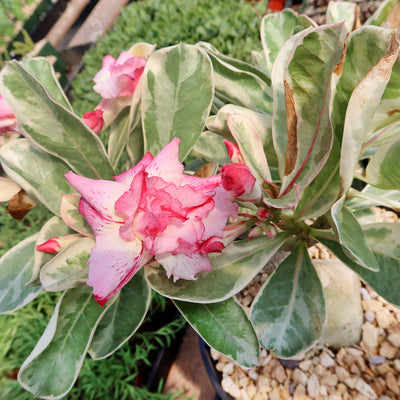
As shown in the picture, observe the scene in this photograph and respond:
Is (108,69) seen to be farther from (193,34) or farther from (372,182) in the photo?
(193,34)

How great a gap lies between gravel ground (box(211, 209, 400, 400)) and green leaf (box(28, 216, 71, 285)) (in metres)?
0.52

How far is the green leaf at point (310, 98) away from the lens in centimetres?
36

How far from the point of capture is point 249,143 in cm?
44

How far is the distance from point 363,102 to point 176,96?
280 millimetres

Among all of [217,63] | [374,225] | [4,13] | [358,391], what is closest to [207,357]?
[358,391]

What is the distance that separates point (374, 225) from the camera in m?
0.52

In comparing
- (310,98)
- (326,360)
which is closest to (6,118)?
(310,98)

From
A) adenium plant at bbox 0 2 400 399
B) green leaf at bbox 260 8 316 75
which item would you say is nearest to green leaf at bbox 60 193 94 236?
adenium plant at bbox 0 2 400 399

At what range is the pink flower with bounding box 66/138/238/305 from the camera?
0.36 meters

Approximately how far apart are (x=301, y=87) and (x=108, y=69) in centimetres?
30

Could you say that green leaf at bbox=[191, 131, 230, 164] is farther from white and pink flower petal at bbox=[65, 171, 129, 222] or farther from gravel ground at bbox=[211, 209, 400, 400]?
gravel ground at bbox=[211, 209, 400, 400]

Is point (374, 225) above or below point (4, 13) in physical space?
below

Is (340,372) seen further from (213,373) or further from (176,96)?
(176,96)

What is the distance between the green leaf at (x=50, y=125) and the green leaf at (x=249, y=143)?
0.21 m
